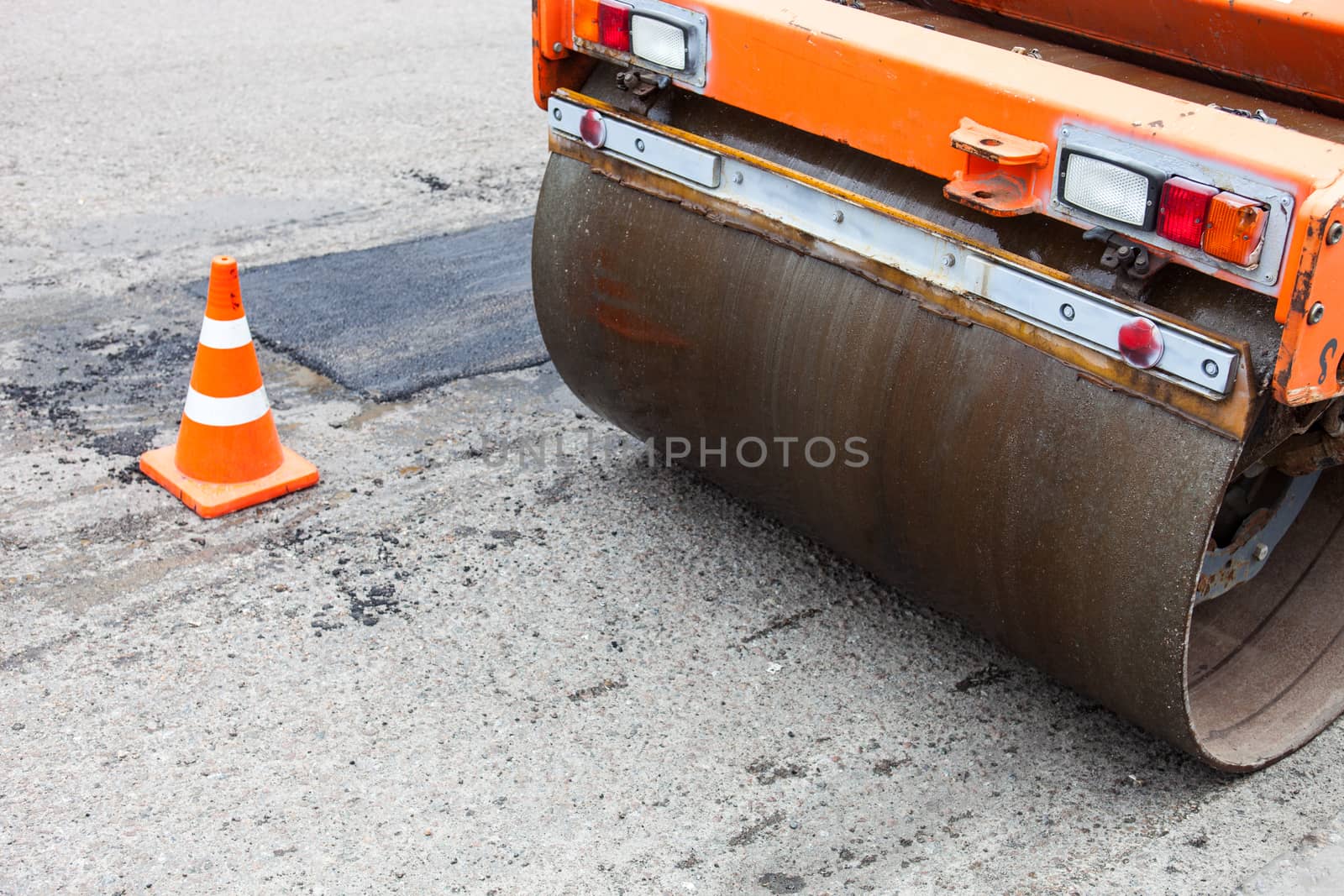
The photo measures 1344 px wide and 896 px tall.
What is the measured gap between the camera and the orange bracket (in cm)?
218

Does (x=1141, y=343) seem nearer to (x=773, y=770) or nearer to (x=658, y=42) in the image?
(x=773, y=770)

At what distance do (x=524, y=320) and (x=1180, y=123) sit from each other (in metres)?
2.77

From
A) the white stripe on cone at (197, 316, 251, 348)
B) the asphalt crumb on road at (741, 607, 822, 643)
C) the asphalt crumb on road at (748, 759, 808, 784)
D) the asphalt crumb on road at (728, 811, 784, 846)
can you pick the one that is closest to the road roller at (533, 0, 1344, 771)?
the asphalt crumb on road at (741, 607, 822, 643)

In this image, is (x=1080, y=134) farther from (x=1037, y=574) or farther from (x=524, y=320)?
(x=524, y=320)

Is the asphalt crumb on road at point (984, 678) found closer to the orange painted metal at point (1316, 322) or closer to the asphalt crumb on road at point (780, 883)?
the asphalt crumb on road at point (780, 883)

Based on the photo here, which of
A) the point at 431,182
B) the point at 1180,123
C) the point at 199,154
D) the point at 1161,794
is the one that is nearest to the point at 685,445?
the point at 1161,794

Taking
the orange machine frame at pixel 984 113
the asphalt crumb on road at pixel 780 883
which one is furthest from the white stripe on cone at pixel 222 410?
the asphalt crumb on road at pixel 780 883

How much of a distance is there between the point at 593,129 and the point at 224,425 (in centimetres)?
119

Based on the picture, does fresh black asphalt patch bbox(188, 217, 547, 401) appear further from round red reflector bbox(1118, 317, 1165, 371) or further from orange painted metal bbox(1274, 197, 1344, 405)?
orange painted metal bbox(1274, 197, 1344, 405)

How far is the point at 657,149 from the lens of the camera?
2.87 metres

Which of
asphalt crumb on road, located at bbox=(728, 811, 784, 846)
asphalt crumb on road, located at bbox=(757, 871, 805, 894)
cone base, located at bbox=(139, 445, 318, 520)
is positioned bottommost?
asphalt crumb on road, located at bbox=(757, 871, 805, 894)

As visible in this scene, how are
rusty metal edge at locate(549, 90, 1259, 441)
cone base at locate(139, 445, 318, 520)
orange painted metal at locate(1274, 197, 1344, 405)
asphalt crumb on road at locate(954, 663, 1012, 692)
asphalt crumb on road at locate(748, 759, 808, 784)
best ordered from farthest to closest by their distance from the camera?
1. cone base at locate(139, 445, 318, 520)
2. asphalt crumb on road at locate(954, 663, 1012, 692)
3. asphalt crumb on road at locate(748, 759, 808, 784)
4. rusty metal edge at locate(549, 90, 1259, 441)
5. orange painted metal at locate(1274, 197, 1344, 405)

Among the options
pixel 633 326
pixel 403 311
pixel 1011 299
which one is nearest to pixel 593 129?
pixel 633 326

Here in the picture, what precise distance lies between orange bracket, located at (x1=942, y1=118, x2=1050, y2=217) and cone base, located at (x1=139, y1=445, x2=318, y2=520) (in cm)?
192
